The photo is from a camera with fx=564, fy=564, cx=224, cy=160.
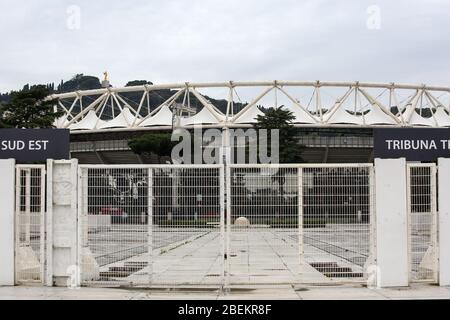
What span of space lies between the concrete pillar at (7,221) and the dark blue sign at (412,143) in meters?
7.25

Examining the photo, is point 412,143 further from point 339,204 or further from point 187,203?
point 187,203

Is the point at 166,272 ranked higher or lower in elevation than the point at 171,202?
lower

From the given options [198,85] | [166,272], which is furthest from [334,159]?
[166,272]

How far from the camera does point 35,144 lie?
11.3 metres

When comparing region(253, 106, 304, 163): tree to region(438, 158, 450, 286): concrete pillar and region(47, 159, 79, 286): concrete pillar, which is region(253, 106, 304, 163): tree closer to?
region(438, 158, 450, 286): concrete pillar

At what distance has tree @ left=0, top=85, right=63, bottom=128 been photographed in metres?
45.8

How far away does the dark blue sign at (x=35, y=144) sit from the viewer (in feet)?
36.8

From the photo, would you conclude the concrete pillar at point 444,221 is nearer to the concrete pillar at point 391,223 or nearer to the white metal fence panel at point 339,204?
the concrete pillar at point 391,223

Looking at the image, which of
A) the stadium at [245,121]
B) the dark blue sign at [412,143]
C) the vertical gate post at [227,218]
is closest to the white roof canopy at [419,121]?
the stadium at [245,121]

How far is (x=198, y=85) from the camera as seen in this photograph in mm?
82812

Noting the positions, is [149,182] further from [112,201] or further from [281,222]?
[281,222]

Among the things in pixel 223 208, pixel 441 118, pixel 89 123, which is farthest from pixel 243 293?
pixel 441 118

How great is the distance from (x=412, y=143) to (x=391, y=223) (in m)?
1.69

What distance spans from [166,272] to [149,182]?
3.04m
